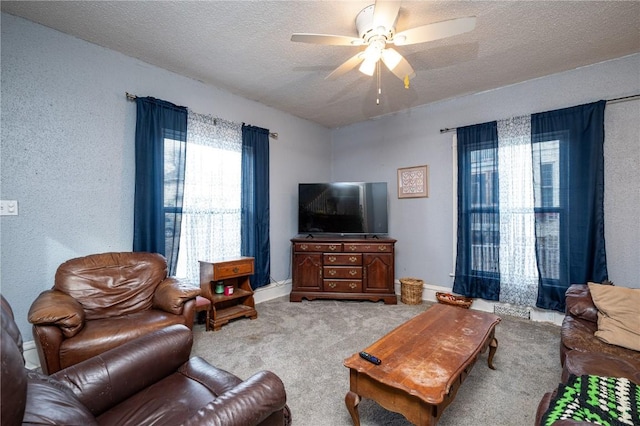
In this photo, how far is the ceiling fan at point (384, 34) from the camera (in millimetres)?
1728

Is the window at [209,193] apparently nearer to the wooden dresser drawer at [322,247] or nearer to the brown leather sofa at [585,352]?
the wooden dresser drawer at [322,247]

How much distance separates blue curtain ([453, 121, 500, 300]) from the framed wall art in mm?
486

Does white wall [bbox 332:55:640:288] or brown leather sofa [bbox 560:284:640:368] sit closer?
brown leather sofa [bbox 560:284:640:368]

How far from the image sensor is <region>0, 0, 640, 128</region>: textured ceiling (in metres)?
2.09

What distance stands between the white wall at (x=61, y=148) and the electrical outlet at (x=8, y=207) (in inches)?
1.2

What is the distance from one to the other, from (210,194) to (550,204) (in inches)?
151

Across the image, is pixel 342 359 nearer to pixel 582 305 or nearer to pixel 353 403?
pixel 353 403

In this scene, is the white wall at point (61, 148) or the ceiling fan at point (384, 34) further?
the white wall at point (61, 148)

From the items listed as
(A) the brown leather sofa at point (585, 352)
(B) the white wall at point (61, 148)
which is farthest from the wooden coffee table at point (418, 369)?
(B) the white wall at point (61, 148)

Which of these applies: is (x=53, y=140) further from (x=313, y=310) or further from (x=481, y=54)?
(x=481, y=54)

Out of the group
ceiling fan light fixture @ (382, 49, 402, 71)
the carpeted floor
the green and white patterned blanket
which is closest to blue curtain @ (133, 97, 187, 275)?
the carpeted floor

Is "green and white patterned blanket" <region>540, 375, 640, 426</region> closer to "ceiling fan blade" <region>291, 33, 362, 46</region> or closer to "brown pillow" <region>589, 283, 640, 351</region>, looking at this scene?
"brown pillow" <region>589, 283, 640, 351</region>

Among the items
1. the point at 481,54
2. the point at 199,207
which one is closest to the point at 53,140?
the point at 199,207

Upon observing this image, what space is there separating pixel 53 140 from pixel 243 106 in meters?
2.01
